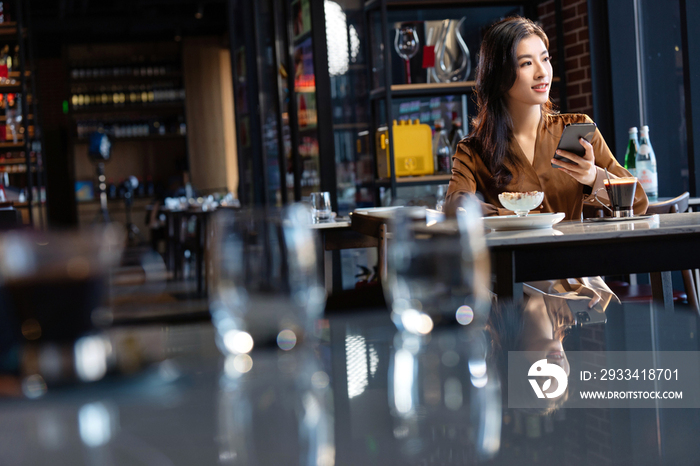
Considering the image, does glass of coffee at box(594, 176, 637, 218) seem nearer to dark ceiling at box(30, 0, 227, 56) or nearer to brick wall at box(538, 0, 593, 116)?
brick wall at box(538, 0, 593, 116)

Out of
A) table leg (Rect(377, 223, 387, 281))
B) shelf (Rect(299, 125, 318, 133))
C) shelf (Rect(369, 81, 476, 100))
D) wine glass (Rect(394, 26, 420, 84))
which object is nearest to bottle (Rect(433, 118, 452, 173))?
shelf (Rect(369, 81, 476, 100))

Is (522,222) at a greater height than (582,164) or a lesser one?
lesser

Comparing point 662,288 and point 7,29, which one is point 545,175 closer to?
point 662,288

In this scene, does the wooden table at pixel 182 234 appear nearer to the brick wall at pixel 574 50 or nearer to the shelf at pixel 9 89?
the shelf at pixel 9 89

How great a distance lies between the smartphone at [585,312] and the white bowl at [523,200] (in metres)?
0.93

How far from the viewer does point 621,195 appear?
175 cm

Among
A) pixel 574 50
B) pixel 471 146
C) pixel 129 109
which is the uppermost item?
pixel 129 109

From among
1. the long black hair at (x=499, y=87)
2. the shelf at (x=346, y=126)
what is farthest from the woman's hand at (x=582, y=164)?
the shelf at (x=346, y=126)

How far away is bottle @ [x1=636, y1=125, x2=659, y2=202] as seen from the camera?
11.0 feet

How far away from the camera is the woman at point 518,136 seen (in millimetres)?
2256

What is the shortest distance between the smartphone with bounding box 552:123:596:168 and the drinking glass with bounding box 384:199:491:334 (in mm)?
1426

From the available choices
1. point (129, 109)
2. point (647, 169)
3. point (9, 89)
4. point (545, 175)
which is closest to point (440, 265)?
point (545, 175)

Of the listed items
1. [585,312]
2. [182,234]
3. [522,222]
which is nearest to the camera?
[585,312]

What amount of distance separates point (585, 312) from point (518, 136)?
1.67 m
